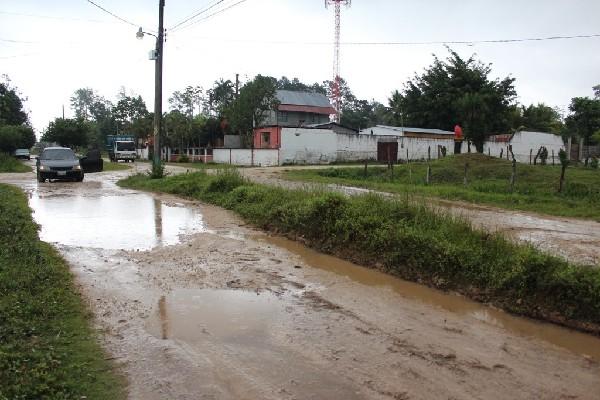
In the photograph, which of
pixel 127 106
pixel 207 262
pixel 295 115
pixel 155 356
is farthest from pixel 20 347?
pixel 127 106

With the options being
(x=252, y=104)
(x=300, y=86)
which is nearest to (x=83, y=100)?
(x=300, y=86)

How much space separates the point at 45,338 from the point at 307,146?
3277 cm

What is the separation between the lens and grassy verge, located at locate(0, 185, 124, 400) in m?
3.83

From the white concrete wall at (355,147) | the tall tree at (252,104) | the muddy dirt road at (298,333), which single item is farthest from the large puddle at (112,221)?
the tall tree at (252,104)

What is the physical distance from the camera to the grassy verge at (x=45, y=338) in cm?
383

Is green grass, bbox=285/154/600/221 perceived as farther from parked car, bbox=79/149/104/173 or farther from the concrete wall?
parked car, bbox=79/149/104/173

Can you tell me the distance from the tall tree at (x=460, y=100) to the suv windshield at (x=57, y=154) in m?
29.8

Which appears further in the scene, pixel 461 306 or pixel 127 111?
pixel 127 111

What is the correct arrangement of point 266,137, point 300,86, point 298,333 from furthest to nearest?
1. point 300,86
2. point 266,137
3. point 298,333

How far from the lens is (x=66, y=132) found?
53562 millimetres

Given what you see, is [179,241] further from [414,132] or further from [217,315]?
[414,132]

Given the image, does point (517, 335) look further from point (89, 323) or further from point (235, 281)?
point (89, 323)

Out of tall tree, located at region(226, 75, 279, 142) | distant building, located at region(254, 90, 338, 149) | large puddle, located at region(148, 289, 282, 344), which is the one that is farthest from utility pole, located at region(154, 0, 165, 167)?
distant building, located at region(254, 90, 338, 149)

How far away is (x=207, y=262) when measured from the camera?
8.35 metres
